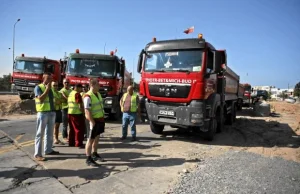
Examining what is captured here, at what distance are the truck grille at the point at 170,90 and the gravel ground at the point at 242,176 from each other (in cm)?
205

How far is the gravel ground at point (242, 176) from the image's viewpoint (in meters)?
3.93

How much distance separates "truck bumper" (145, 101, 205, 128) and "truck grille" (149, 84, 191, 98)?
0.30m

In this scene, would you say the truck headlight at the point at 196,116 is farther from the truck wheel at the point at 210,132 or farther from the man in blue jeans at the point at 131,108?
the man in blue jeans at the point at 131,108

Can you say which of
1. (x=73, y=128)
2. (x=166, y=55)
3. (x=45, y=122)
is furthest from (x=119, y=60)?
(x=45, y=122)

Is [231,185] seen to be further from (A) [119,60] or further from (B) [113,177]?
(A) [119,60]

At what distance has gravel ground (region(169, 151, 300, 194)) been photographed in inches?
155

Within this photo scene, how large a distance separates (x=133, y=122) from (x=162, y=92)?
4.15 feet

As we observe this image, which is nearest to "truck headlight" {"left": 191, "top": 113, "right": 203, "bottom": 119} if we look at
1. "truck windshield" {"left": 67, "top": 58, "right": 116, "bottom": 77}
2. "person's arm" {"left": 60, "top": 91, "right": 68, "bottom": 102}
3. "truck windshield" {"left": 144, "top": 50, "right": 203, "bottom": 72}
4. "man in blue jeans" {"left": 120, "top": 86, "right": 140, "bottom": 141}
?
"truck windshield" {"left": 144, "top": 50, "right": 203, "bottom": 72}

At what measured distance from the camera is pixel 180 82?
6.96 meters

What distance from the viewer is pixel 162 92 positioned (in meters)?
7.30

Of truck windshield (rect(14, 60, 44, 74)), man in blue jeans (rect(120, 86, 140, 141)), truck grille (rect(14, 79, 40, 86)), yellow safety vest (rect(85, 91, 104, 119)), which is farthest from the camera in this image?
truck windshield (rect(14, 60, 44, 74))

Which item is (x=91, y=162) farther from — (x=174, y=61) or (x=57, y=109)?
(x=174, y=61)

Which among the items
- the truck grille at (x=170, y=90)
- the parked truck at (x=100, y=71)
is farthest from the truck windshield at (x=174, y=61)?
the parked truck at (x=100, y=71)

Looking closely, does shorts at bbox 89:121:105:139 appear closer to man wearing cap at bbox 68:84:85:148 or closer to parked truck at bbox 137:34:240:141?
man wearing cap at bbox 68:84:85:148
